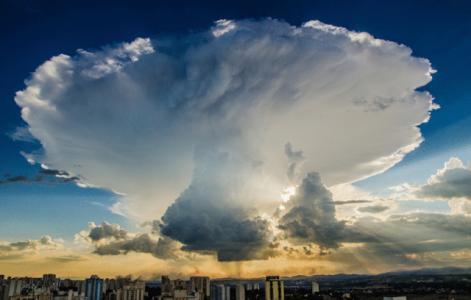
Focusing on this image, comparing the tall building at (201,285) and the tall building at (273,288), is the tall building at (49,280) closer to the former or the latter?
the tall building at (201,285)

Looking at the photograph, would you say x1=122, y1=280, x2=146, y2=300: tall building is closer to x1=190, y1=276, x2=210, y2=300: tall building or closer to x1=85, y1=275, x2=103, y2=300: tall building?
x1=85, y1=275, x2=103, y2=300: tall building

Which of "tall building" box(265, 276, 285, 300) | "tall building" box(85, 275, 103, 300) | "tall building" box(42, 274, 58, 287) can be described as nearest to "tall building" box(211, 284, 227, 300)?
"tall building" box(265, 276, 285, 300)

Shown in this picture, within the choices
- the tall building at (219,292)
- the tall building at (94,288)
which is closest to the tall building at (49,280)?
the tall building at (94,288)

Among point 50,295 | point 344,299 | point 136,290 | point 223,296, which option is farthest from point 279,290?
point 50,295

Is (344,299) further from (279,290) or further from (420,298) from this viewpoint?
(279,290)

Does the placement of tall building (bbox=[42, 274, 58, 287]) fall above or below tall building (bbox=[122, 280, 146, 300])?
above
